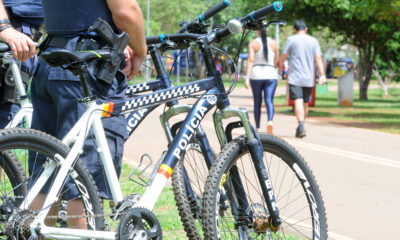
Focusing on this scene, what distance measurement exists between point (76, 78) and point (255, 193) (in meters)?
1.25

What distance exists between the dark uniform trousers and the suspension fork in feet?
2.04

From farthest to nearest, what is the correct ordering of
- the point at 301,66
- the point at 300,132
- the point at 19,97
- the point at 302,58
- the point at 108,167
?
1. the point at 302,58
2. the point at 301,66
3. the point at 300,132
4. the point at 19,97
5. the point at 108,167

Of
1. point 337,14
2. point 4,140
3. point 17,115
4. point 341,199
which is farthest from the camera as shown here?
point 337,14

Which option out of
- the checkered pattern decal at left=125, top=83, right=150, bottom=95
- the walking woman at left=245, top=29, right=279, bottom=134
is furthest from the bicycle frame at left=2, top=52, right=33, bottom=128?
the walking woman at left=245, top=29, right=279, bottom=134

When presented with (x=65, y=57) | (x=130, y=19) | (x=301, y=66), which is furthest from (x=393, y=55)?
(x=65, y=57)

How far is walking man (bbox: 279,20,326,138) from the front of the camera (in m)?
12.7

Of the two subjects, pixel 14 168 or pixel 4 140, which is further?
pixel 14 168

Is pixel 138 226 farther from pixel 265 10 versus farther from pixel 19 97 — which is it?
pixel 19 97

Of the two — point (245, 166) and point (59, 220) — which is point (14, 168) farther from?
point (245, 166)

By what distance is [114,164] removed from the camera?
379 cm

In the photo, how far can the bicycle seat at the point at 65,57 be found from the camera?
3359 mm

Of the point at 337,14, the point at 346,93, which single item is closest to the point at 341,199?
the point at 346,93

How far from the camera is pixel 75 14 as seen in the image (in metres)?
3.67

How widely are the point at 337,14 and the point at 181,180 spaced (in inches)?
982
